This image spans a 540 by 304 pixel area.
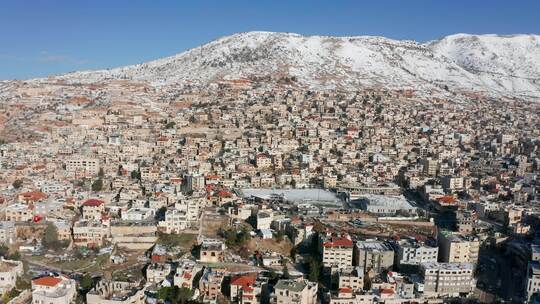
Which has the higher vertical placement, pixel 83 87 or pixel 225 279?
pixel 83 87

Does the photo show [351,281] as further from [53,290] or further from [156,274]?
[53,290]

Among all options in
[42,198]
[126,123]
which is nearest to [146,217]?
[42,198]

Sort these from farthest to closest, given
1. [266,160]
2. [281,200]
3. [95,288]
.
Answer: [266,160] < [281,200] < [95,288]

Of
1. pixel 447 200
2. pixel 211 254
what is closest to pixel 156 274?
pixel 211 254

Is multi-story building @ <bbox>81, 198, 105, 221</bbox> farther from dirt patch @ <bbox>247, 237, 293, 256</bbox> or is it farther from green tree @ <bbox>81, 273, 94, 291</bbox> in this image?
dirt patch @ <bbox>247, 237, 293, 256</bbox>

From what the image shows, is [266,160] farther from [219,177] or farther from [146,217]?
[146,217]
